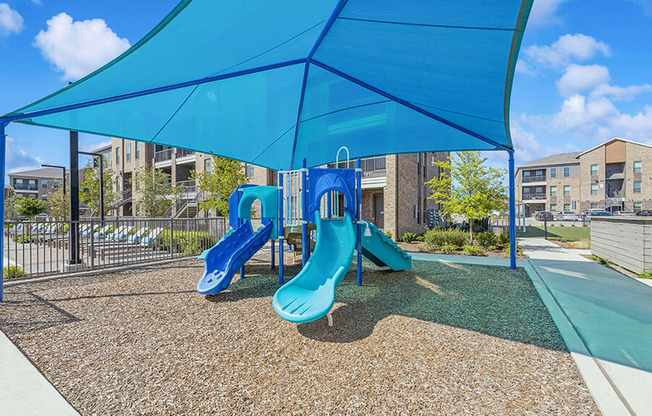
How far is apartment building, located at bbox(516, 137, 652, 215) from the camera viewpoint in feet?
147

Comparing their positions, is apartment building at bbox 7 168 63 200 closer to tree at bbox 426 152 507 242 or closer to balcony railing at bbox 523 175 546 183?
tree at bbox 426 152 507 242

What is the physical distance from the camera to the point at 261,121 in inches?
349

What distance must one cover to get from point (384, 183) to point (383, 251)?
31.2ft

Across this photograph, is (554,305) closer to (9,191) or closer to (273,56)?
(273,56)

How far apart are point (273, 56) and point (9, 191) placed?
206 feet

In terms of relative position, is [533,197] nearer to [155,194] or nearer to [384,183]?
[384,183]

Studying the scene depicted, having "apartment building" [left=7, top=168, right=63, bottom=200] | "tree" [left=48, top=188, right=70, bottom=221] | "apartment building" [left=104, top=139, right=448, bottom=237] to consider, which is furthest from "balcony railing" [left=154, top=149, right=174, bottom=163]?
"apartment building" [left=7, top=168, right=63, bottom=200]

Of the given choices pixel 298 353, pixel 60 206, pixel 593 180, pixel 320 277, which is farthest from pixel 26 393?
pixel 593 180

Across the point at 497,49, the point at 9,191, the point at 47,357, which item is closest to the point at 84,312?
the point at 47,357

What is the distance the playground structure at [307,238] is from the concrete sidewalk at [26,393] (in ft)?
7.90

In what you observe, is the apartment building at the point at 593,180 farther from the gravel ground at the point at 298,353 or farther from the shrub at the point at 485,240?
the gravel ground at the point at 298,353

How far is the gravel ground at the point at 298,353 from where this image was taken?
2744 mm

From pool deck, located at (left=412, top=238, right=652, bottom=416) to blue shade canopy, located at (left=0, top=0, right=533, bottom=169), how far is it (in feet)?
12.4

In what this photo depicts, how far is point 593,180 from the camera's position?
48.8 meters
